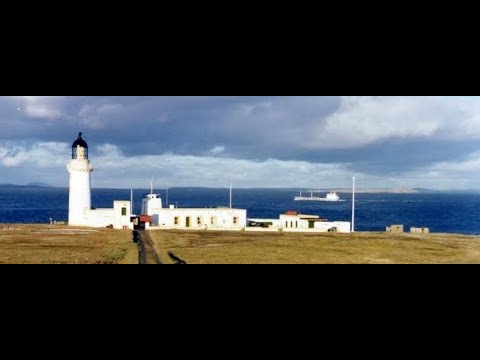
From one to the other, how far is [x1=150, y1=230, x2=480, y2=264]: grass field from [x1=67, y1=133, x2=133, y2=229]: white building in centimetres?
290

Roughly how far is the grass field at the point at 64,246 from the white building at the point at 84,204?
1158mm

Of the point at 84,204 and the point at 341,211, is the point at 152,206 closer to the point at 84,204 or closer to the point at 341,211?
the point at 84,204

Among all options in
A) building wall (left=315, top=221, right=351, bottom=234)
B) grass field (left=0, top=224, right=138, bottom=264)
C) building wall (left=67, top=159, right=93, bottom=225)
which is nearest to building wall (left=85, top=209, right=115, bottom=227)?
building wall (left=67, top=159, right=93, bottom=225)

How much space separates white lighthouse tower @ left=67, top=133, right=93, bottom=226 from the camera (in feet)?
72.4

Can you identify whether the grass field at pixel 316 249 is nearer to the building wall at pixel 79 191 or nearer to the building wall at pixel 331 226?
the building wall at pixel 331 226

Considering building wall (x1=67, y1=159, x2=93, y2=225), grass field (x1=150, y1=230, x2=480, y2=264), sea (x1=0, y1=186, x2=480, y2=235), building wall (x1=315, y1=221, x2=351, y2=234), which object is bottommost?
sea (x1=0, y1=186, x2=480, y2=235)

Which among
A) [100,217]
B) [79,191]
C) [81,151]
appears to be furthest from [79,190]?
[100,217]

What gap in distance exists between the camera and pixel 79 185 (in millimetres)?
23125

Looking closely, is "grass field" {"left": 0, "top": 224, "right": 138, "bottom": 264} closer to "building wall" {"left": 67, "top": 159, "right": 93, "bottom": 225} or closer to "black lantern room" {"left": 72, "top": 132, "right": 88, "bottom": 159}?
"building wall" {"left": 67, "top": 159, "right": 93, "bottom": 225}
